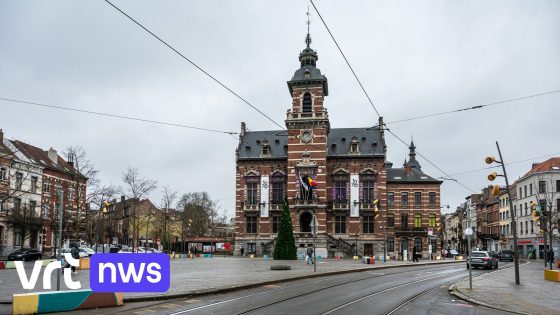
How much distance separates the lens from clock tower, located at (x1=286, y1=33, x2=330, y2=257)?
6475 cm

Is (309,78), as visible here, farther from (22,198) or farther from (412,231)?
(22,198)

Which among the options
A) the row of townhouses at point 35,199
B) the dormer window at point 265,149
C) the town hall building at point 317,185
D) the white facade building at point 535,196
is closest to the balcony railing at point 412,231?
the town hall building at point 317,185

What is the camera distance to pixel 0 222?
5200 cm

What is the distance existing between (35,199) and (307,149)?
32.4m

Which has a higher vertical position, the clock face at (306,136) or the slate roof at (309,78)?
the slate roof at (309,78)

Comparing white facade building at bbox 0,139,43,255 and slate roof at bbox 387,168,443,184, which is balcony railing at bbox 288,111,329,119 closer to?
slate roof at bbox 387,168,443,184

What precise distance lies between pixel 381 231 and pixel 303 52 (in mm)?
25786

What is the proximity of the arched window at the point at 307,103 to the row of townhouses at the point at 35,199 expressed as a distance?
2805cm

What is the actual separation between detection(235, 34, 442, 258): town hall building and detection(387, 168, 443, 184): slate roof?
3873 millimetres

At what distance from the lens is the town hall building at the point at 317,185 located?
213 feet

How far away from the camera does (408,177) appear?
74.0 metres

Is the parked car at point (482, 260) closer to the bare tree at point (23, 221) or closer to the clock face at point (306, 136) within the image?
the clock face at point (306, 136)

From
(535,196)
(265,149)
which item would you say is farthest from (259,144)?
(535,196)

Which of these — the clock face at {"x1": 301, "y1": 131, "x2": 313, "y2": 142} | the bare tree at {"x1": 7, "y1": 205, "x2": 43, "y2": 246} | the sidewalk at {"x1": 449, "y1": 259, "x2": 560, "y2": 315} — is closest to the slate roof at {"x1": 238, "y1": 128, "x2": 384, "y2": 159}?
the clock face at {"x1": 301, "y1": 131, "x2": 313, "y2": 142}
